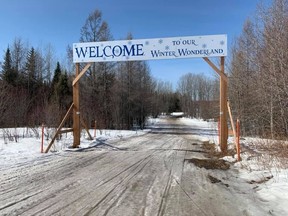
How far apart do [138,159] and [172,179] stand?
3.08 m

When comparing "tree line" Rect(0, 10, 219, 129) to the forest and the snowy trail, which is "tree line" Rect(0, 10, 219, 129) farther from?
the snowy trail

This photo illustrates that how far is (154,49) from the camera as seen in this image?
1283cm

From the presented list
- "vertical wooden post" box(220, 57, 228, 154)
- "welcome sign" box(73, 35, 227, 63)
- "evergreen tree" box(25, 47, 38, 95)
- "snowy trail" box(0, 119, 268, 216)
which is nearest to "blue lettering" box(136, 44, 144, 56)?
"welcome sign" box(73, 35, 227, 63)

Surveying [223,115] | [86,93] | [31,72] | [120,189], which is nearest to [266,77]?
[223,115]

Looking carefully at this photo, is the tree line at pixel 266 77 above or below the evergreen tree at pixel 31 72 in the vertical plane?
below

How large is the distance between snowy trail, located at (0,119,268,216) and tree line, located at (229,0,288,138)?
7206mm

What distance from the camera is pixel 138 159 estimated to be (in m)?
10.3

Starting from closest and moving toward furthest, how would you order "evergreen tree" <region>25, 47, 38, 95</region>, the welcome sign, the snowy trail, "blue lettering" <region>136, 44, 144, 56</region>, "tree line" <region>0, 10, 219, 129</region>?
the snowy trail < the welcome sign < "blue lettering" <region>136, 44, 144, 56</region> < "tree line" <region>0, 10, 219, 129</region> < "evergreen tree" <region>25, 47, 38, 95</region>

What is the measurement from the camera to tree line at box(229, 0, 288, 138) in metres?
15.4

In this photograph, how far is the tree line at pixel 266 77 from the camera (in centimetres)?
1538

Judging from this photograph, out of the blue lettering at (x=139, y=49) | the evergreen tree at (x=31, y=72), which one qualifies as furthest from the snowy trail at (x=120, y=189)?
the evergreen tree at (x=31, y=72)

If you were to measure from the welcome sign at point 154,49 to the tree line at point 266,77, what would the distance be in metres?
4.48

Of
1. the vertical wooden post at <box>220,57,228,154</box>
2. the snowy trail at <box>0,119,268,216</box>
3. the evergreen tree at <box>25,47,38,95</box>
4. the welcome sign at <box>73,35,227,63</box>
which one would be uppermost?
the evergreen tree at <box>25,47,38,95</box>

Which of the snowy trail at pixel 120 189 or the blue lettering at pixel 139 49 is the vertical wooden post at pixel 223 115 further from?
the blue lettering at pixel 139 49
